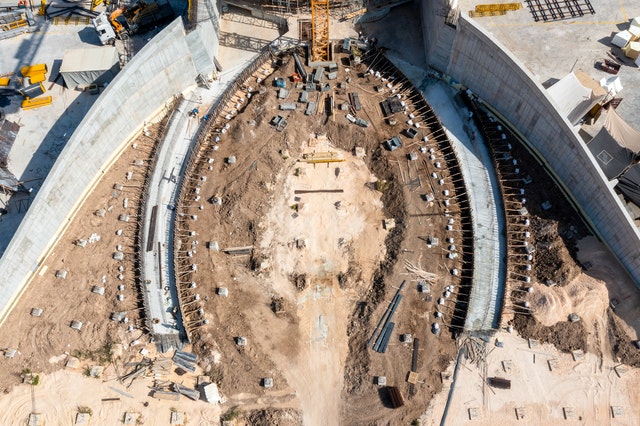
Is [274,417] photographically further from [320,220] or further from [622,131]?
[622,131]

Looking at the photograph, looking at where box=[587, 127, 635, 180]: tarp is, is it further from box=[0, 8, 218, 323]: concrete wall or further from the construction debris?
the construction debris

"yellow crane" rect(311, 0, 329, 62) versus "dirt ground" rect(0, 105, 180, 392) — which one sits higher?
"yellow crane" rect(311, 0, 329, 62)

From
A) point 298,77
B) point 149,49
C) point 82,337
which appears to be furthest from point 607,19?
point 82,337

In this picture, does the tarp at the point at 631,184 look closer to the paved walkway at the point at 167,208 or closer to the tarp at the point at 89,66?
the paved walkway at the point at 167,208

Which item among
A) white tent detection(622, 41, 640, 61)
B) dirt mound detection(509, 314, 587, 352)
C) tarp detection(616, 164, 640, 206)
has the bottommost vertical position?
dirt mound detection(509, 314, 587, 352)

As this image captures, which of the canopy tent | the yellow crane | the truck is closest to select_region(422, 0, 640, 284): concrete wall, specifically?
the canopy tent

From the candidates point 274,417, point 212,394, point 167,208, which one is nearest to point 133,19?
point 167,208
